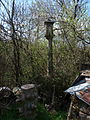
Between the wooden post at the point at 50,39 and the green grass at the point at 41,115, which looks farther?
the wooden post at the point at 50,39

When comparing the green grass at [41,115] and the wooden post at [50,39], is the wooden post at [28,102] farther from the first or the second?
the wooden post at [50,39]

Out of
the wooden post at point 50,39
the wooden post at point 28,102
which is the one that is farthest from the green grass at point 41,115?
the wooden post at point 50,39

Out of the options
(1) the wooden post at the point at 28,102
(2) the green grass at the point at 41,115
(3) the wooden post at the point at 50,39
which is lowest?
(2) the green grass at the point at 41,115

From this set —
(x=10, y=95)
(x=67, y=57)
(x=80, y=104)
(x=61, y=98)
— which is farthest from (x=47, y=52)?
(x=80, y=104)

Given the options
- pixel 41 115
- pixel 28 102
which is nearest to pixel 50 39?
pixel 28 102

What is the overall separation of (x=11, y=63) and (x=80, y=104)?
2889 mm

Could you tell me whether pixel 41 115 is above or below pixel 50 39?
below

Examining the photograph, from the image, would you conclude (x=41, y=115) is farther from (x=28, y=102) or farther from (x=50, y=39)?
(x=50, y=39)

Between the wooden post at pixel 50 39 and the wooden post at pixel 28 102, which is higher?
the wooden post at pixel 50 39

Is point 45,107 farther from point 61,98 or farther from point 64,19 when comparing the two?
point 64,19

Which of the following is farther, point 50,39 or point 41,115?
point 50,39

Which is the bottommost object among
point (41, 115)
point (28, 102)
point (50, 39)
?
point (41, 115)

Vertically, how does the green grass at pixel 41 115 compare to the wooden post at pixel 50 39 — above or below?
below

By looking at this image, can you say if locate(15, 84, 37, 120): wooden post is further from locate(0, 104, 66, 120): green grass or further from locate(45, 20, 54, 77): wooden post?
locate(45, 20, 54, 77): wooden post
